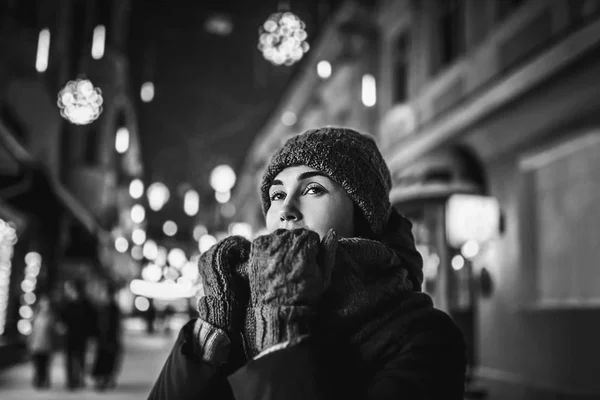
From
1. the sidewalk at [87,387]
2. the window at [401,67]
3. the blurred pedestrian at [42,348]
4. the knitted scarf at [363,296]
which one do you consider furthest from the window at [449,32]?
the knitted scarf at [363,296]

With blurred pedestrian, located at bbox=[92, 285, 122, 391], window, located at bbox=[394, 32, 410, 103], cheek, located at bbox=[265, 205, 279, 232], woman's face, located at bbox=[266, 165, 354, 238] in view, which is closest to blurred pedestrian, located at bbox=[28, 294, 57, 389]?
blurred pedestrian, located at bbox=[92, 285, 122, 391]

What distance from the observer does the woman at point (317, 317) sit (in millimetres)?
1321

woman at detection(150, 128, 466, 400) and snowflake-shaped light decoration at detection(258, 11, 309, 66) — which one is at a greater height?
snowflake-shaped light decoration at detection(258, 11, 309, 66)

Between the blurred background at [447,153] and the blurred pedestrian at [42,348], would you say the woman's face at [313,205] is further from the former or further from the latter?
the blurred pedestrian at [42,348]

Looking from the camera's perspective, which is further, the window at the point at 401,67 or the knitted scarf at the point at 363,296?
the window at the point at 401,67

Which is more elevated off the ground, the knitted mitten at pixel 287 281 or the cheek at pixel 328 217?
the cheek at pixel 328 217

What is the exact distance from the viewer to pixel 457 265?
12.4 m

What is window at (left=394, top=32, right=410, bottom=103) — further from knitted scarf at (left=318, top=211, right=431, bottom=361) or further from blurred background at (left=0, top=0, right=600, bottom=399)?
knitted scarf at (left=318, top=211, right=431, bottom=361)

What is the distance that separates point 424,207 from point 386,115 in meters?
4.52

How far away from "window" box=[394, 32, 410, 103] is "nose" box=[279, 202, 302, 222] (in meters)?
14.6

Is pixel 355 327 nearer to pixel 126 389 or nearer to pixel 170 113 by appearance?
pixel 126 389

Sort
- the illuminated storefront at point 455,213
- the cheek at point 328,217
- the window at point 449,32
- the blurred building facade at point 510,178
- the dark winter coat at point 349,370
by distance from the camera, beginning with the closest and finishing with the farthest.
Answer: the dark winter coat at point 349,370 → the cheek at point 328,217 → the blurred building facade at point 510,178 → the illuminated storefront at point 455,213 → the window at point 449,32

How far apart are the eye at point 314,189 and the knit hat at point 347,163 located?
48 millimetres

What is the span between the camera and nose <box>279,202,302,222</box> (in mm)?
1672
